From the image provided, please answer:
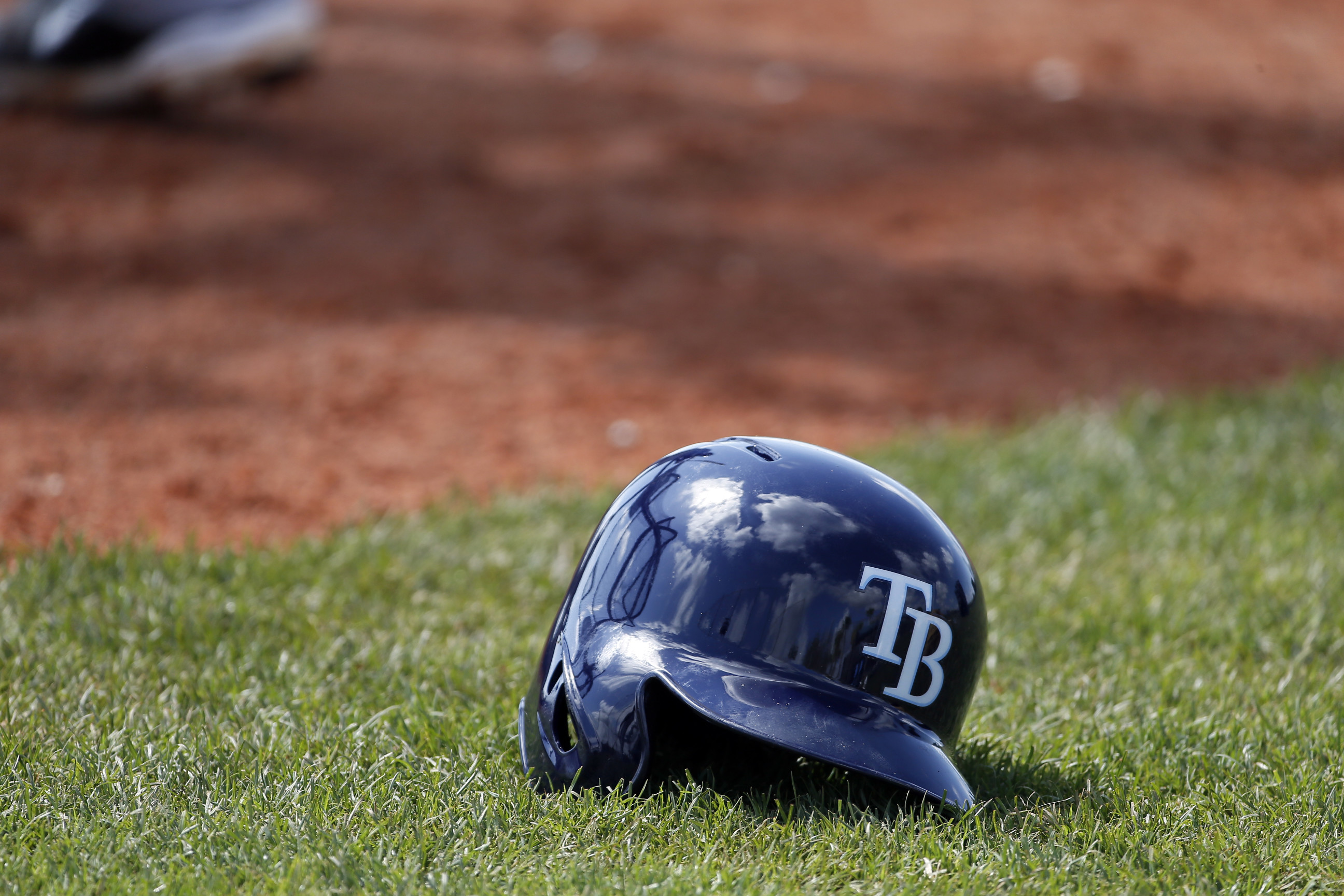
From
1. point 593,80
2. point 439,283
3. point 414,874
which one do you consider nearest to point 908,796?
point 414,874

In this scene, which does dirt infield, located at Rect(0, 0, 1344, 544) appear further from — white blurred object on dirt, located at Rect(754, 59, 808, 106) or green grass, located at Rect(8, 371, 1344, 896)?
green grass, located at Rect(8, 371, 1344, 896)

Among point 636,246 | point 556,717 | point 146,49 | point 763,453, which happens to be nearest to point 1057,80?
point 636,246

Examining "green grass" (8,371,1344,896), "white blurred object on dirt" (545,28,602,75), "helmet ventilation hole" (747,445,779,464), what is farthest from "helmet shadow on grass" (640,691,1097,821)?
"white blurred object on dirt" (545,28,602,75)

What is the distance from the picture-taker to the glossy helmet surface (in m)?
2.34

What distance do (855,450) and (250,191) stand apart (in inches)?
178

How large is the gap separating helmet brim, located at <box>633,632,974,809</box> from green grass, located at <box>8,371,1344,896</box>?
0.14m

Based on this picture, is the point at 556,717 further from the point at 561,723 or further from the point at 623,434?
the point at 623,434

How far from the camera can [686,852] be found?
234 cm

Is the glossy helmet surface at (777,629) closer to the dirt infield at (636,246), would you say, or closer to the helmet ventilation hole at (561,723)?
the helmet ventilation hole at (561,723)

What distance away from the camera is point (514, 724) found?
2.86 metres

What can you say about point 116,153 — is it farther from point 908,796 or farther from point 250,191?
point 908,796

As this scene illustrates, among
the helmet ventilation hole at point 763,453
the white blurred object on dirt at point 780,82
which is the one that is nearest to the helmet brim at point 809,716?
the helmet ventilation hole at point 763,453

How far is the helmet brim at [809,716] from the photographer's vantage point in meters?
2.28

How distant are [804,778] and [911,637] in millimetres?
430
